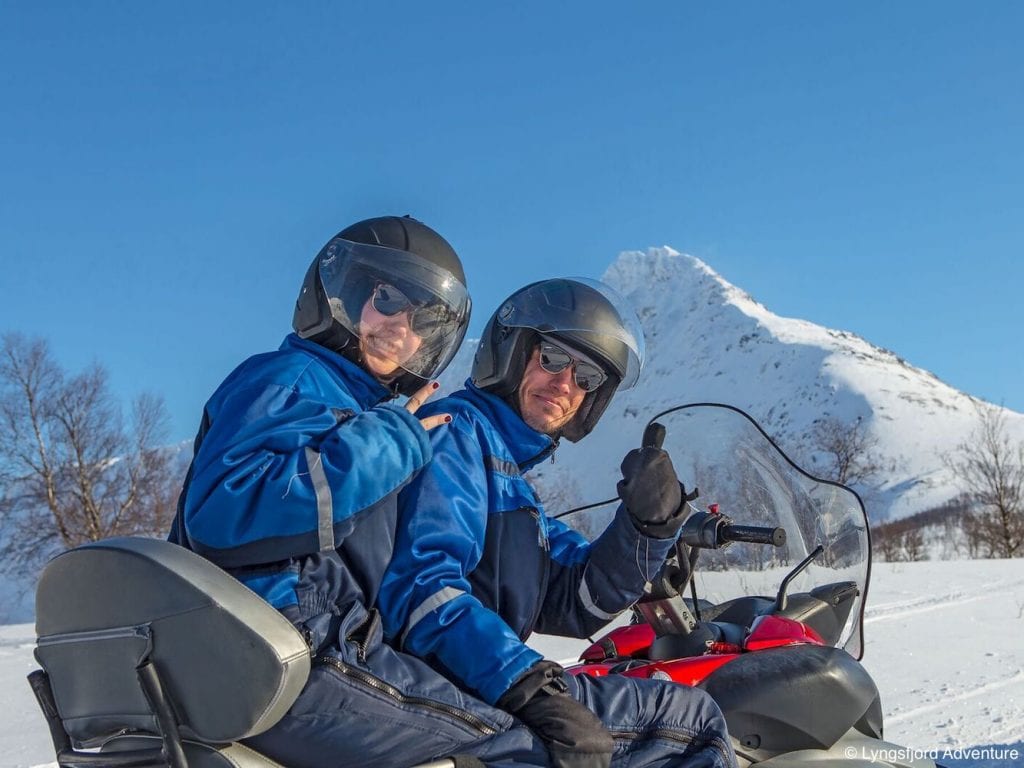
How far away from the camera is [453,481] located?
92.7 inches

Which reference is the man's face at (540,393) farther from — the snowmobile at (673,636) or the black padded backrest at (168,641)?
the black padded backrest at (168,641)

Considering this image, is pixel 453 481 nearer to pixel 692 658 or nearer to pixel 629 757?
pixel 629 757

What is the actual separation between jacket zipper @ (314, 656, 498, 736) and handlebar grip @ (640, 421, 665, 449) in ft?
3.50

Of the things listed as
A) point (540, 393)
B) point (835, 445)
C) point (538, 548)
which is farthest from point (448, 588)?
point (835, 445)

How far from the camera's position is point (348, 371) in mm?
2363

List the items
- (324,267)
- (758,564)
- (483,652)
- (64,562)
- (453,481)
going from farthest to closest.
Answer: (758,564) → (324,267) → (453,481) → (483,652) → (64,562)

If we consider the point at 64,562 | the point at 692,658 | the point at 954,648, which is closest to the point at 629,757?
the point at 692,658

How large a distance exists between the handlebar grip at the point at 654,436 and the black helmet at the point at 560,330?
21cm

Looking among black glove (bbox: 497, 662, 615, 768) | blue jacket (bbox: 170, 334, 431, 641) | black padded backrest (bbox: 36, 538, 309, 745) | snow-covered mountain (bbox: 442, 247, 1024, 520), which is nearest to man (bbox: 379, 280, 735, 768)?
black glove (bbox: 497, 662, 615, 768)

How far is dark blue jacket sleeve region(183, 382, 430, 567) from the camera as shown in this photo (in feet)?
6.19

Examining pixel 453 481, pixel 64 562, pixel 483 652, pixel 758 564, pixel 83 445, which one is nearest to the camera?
pixel 64 562

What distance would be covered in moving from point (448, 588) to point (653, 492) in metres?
0.69

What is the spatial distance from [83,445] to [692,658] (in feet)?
75.4

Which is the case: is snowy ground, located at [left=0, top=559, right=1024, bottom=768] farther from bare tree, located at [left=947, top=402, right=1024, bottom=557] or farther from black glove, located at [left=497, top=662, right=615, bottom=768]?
bare tree, located at [left=947, top=402, right=1024, bottom=557]
